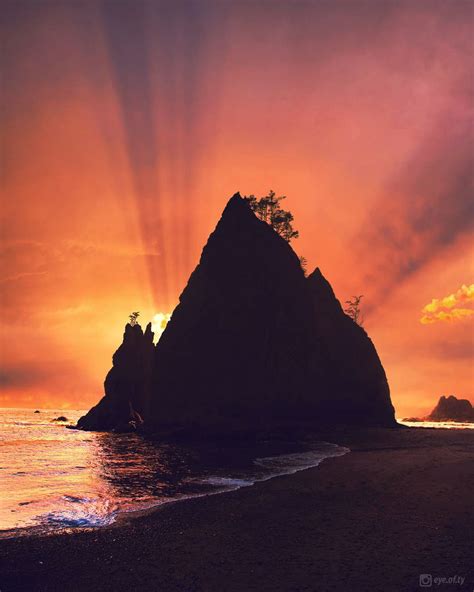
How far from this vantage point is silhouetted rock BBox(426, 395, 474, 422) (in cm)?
16211

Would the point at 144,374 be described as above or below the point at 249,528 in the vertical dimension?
above

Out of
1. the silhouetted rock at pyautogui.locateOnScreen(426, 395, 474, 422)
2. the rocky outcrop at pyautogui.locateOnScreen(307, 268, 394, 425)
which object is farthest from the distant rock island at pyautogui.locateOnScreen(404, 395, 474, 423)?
the rocky outcrop at pyautogui.locateOnScreen(307, 268, 394, 425)

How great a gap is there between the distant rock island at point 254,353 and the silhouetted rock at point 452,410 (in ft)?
417

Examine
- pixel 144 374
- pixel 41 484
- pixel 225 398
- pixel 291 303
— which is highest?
pixel 291 303

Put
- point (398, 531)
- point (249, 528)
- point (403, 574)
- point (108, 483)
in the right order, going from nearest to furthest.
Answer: point (403, 574)
point (398, 531)
point (249, 528)
point (108, 483)

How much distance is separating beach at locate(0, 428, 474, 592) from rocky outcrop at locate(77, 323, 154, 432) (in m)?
63.3

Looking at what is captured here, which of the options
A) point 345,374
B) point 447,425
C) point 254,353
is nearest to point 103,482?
point 254,353

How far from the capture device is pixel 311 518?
33.4ft

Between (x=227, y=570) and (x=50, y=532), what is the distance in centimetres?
541

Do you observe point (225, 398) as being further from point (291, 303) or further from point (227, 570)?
point (227, 570)

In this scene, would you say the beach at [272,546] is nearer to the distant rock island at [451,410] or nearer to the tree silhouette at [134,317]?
the tree silhouette at [134,317]

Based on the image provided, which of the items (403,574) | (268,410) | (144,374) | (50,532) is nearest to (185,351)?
(268,410)

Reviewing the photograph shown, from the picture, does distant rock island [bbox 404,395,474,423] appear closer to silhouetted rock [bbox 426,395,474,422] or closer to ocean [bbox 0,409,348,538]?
silhouetted rock [bbox 426,395,474,422]

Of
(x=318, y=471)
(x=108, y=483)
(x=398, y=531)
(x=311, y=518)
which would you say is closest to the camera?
(x=398, y=531)
